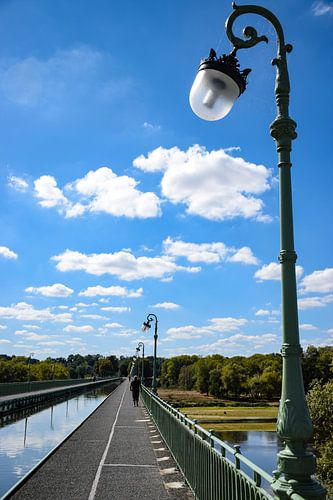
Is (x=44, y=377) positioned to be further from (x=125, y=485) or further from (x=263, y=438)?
(x=125, y=485)

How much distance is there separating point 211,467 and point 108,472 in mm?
3823

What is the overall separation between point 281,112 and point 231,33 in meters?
1.06

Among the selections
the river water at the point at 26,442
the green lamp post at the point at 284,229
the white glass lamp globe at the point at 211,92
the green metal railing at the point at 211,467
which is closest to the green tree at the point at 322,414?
the river water at the point at 26,442

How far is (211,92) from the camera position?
15.3 ft

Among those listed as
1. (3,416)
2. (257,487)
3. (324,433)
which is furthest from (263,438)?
(257,487)

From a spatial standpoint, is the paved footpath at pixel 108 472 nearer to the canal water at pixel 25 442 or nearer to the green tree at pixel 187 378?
the canal water at pixel 25 442

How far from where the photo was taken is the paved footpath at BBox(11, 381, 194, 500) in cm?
795

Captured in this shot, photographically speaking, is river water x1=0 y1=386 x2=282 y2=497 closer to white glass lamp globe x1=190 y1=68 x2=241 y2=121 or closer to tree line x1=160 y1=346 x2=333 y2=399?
white glass lamp globe x1=190 y1=68 x2=241 y2=121

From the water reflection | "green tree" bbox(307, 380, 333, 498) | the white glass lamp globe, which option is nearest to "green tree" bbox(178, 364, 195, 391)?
the water reflection

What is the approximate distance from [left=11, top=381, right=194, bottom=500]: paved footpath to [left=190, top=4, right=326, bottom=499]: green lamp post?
4574 mm

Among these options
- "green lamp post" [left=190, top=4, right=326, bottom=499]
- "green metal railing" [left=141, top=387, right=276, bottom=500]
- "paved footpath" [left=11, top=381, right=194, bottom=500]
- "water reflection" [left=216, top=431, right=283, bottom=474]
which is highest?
"green lamp post" [left=190, top=4, right=326, bottom=499]

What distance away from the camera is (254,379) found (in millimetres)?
119125

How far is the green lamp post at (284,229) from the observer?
12.7 feet

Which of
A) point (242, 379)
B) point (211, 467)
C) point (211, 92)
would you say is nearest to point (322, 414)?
point (211, 467)
